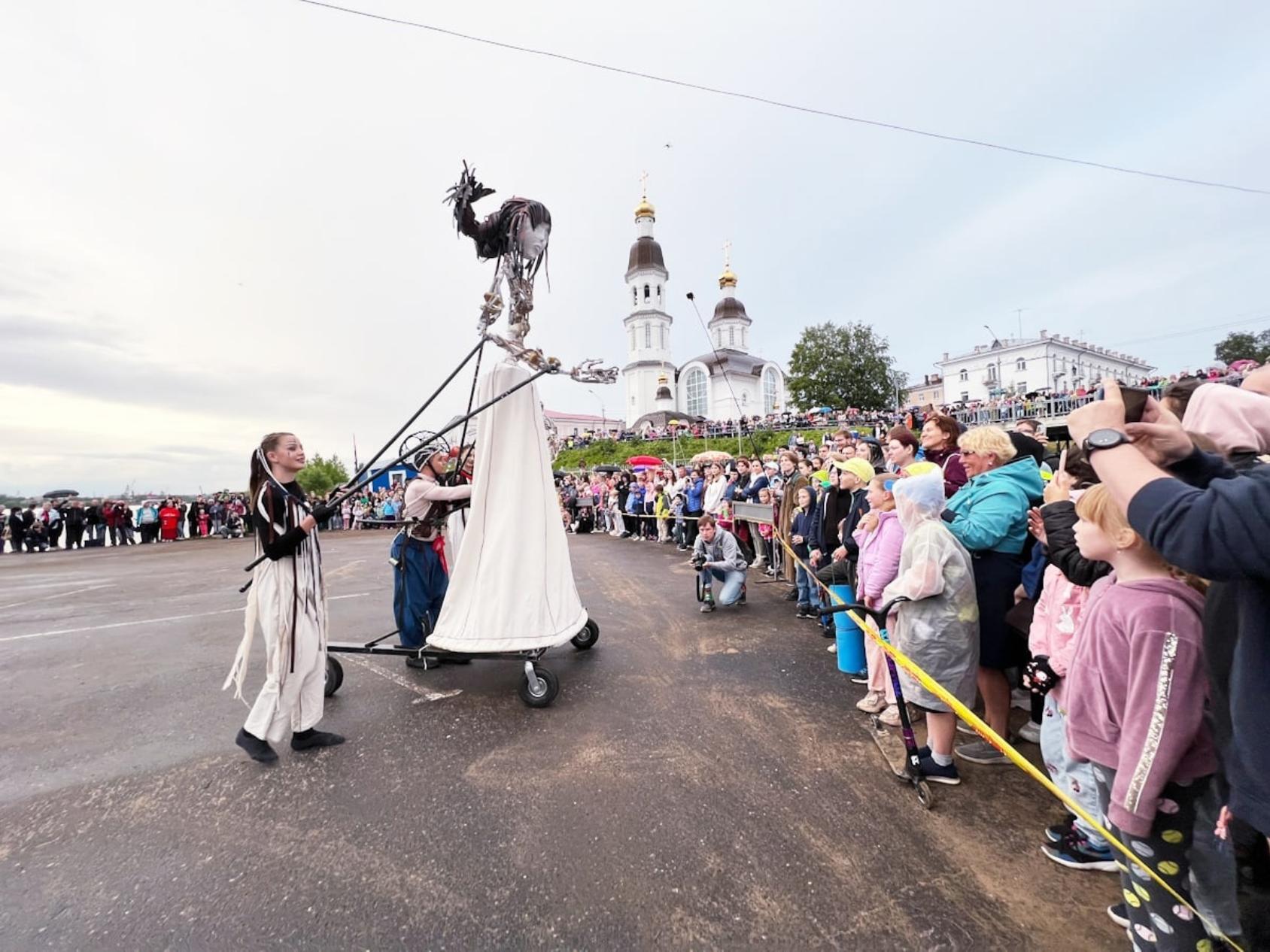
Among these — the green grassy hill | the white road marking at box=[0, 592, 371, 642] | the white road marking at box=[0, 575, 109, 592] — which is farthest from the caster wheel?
the green grassy hill

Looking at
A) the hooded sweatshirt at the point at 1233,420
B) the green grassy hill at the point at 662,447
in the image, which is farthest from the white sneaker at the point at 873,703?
the green grassy hill at the point at 662,447

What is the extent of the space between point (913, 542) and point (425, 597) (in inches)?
162

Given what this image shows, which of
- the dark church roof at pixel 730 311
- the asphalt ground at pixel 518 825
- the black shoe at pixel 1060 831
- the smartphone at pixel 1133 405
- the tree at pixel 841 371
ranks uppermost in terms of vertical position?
the dark church roof at pixel 730 311

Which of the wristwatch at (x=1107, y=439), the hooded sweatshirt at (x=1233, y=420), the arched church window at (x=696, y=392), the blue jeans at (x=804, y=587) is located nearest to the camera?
the wristwatch at (x=1107, y=439)

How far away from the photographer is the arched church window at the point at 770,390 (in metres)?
68.4

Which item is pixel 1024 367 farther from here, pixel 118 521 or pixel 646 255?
pixel 118 521

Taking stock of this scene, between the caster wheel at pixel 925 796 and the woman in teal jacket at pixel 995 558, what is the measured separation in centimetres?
62

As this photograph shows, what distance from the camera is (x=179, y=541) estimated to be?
67.7ft

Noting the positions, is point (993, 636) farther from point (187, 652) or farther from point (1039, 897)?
point (187, 652)

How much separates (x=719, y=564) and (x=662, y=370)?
61596 mm

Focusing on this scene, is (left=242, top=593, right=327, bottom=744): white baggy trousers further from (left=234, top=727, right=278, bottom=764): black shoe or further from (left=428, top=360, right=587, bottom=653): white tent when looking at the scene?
(left=428, top=360, right=587, bottom=653): white tent

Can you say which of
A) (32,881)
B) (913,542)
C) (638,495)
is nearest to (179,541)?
(638,495)

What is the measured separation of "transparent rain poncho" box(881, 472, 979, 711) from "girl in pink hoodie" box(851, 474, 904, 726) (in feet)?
1.95

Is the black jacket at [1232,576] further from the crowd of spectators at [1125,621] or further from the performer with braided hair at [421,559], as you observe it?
the performer with braided hair at [421,559]
